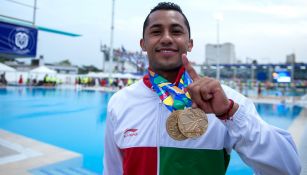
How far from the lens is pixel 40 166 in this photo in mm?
4066

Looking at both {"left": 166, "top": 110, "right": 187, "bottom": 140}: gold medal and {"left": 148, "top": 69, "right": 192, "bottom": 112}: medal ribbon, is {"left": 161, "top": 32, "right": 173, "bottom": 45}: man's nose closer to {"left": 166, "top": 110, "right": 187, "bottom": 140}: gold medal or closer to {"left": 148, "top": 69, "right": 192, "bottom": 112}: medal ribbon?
{"left": 148, "top": 69, "right": 192, "bottom": 112}: medal ribbon

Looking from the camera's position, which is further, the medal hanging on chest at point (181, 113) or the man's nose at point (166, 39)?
the man's nose at point (166, 39)

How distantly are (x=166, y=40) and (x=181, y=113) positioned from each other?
417 mm

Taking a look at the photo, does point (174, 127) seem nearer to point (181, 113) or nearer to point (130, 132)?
point (181, 113)

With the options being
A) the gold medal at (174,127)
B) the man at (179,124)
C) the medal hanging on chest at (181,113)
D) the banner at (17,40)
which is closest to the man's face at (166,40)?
the man at (179,124)

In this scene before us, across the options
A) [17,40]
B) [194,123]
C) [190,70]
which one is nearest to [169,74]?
[190,70]

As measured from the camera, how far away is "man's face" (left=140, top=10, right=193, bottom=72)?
1.36 meters

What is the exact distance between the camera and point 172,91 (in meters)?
1.32

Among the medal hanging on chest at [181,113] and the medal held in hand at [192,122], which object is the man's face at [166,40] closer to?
the medal hanging on chest at [181,113]

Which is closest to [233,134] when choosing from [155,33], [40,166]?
[155,33]

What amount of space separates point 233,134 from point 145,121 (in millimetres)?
534

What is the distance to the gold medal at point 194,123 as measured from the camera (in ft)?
3.82

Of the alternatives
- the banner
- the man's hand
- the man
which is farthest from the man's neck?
the banner

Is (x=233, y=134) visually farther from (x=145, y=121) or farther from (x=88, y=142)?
(x=88, y=142)
